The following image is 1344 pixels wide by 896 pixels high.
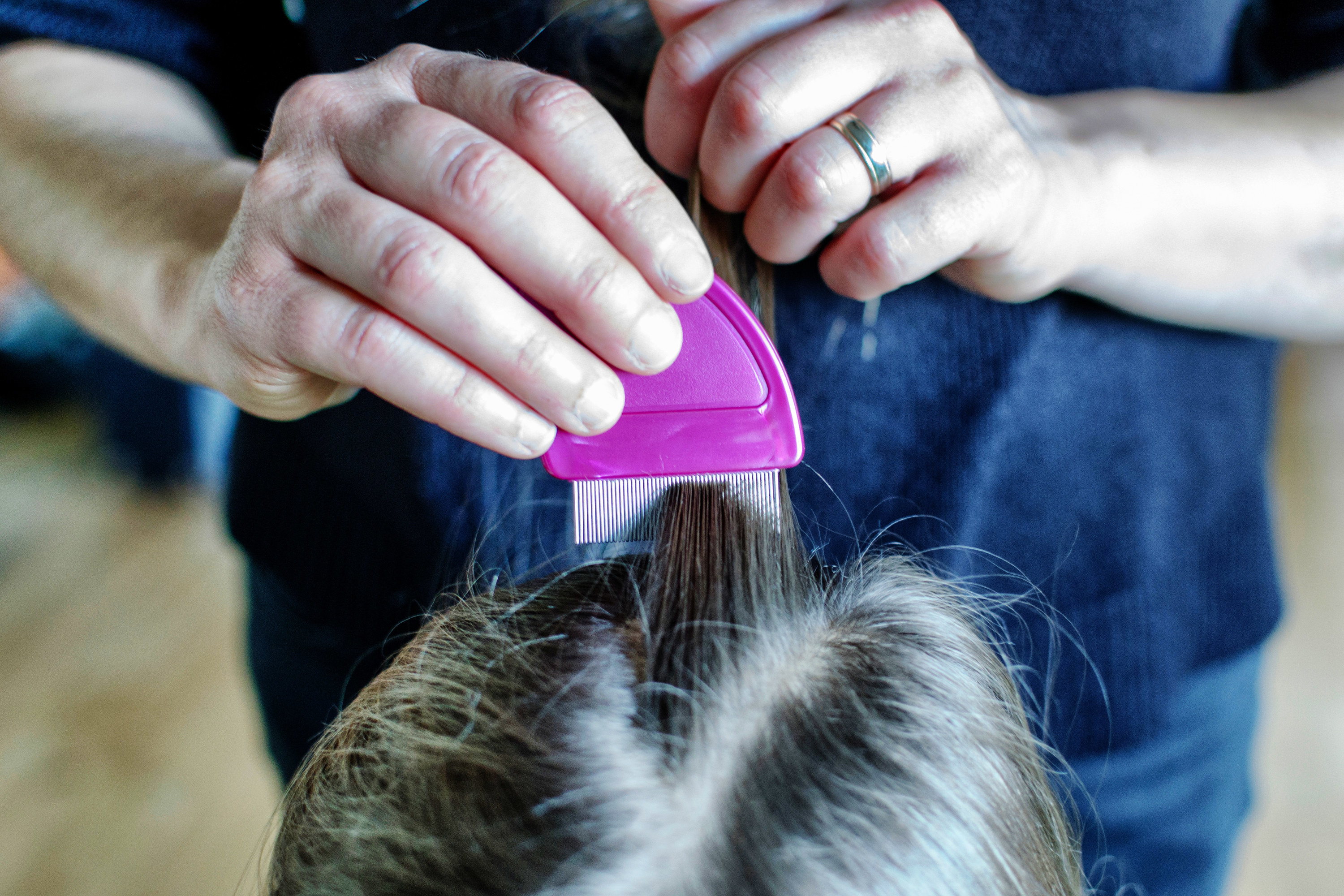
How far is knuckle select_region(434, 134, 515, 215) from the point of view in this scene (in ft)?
1.47

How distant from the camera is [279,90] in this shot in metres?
0.84

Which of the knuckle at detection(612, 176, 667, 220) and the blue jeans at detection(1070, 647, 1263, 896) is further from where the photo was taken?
the blue jeans at detection(1070, 647, 1263, 896)

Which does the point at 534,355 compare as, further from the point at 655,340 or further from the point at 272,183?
the point at 272,183

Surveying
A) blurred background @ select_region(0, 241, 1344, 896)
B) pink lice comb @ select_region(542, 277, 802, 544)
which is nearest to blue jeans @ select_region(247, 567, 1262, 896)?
pink lice comb @ select_region(542, 277, 802, 544)

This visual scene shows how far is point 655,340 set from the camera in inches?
19.2

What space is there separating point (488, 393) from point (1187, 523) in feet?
2.37

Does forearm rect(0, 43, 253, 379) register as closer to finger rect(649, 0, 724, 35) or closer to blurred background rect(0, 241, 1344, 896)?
finger rect(649, 0, 724, 35)

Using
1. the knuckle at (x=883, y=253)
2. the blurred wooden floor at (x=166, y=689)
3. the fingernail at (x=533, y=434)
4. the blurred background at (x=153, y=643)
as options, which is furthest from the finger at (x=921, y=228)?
the blurred wooden floor at (x=166, y=689)

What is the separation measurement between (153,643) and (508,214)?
8.64 ft

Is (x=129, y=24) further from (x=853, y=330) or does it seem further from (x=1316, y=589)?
(x=1316, y=589)

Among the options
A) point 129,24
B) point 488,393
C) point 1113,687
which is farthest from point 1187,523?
point 129,24

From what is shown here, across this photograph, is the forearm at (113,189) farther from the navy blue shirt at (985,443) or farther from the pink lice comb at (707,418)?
the pink lice comb at (707,418)

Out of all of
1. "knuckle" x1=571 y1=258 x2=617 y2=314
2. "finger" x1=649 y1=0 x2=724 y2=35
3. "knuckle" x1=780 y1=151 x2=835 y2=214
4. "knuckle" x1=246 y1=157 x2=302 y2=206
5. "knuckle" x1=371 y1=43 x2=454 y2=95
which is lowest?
"knuckle" x1=571 y1=258 x2=617 y2=314

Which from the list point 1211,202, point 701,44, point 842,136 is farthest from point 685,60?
point 1211,202
